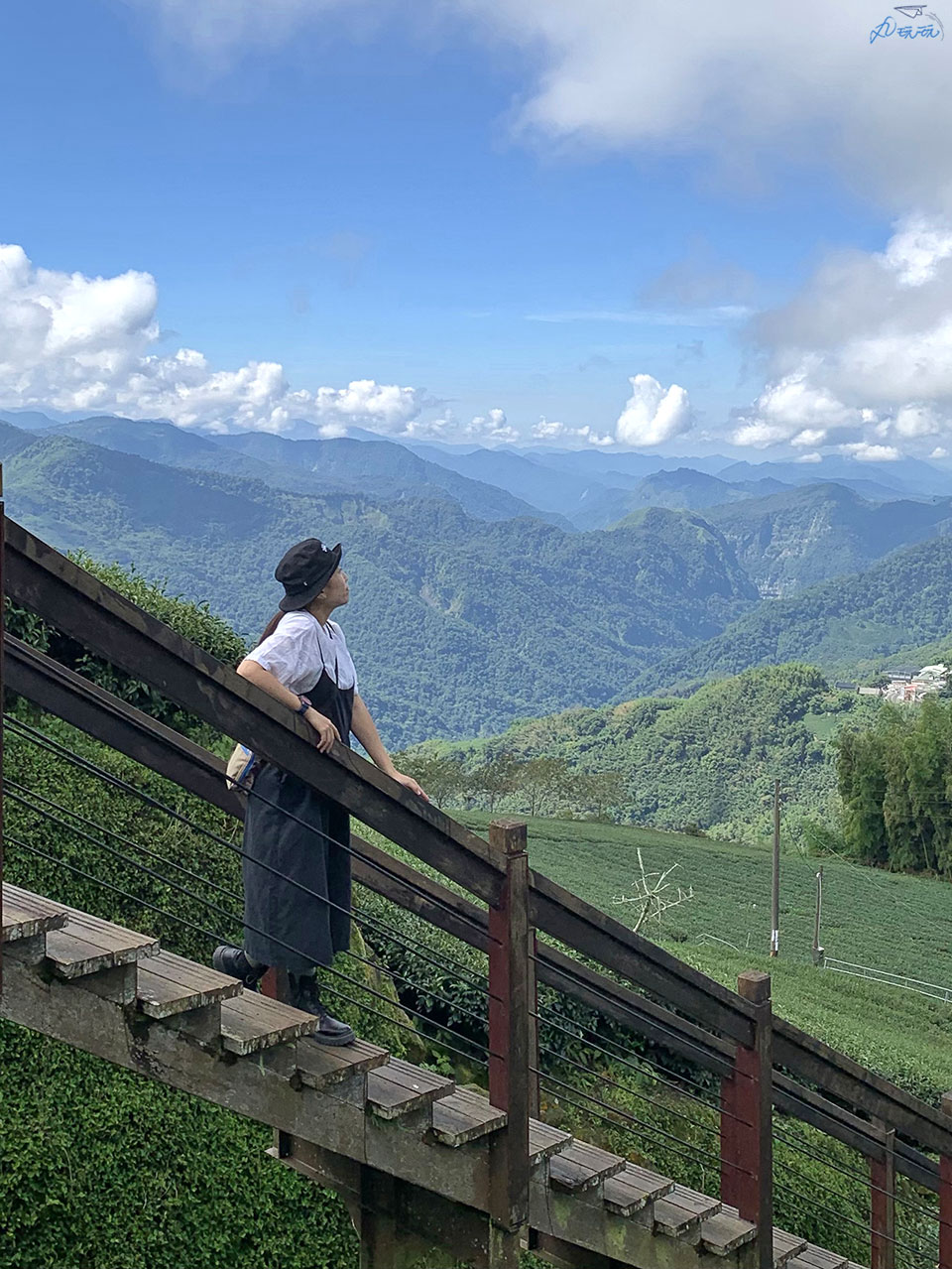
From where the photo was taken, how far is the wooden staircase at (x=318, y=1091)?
2645mm

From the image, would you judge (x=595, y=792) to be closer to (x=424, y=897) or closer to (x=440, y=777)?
(x=440, y=777)

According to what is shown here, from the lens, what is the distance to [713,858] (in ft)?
153

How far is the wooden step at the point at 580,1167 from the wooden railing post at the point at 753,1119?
0.42 m

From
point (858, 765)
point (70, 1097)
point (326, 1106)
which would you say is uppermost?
point (326, 1106)

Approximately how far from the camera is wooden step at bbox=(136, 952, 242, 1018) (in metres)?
2.71

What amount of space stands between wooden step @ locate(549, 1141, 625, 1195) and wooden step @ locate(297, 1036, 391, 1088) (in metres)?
0.65

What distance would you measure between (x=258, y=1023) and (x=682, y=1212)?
1.65 meters

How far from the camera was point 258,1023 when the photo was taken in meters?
2.96

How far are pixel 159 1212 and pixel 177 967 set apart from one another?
2088mm

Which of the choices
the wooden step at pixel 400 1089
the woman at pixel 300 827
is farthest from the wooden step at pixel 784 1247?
the woman at pixel 300 827

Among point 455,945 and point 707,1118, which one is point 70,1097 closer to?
point 455,945

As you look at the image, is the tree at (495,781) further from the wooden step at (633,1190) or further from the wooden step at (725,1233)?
the wooden step at (633,1190)

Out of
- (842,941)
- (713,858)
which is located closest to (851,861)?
(713,858)

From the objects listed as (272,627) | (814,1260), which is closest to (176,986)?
(272,627)
